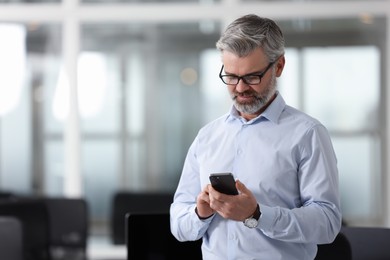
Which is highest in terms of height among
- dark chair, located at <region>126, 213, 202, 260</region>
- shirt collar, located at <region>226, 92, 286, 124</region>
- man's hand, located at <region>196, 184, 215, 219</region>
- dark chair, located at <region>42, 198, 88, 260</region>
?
shirt collar, located at <region>226, 92, 286, 124</region>

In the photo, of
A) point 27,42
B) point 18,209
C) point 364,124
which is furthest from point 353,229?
point 27,42

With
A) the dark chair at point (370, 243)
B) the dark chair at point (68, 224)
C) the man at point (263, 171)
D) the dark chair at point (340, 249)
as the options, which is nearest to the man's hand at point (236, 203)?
the man at point (263, 171)

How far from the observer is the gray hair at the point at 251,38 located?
7.38 ft

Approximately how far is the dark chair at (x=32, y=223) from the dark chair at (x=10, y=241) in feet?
4.82

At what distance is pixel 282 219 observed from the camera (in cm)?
215

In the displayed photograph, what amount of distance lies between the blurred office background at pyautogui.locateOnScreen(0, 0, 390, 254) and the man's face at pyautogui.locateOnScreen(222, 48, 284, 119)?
410 cm

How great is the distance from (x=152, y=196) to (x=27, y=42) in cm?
187

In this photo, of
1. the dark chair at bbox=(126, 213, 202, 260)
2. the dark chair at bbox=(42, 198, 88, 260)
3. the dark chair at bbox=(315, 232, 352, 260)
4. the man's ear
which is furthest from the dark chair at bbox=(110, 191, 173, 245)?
the man's ear

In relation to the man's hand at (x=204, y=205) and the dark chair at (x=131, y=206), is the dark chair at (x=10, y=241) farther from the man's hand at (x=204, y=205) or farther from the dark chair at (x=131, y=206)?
the dark chair at (x=131, y=206)

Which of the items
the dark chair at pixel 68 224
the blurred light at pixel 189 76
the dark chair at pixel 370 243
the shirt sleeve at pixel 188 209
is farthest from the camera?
the blurred light at pixel 189 76

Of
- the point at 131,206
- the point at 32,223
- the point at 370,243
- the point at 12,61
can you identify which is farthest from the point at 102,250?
the point at 370,243

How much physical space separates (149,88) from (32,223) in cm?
221

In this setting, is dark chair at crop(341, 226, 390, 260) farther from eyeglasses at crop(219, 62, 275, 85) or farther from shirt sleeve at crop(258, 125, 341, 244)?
eyeglasses at crop(219, 62, 275, 85)

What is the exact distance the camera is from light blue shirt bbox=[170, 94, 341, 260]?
218 cm
